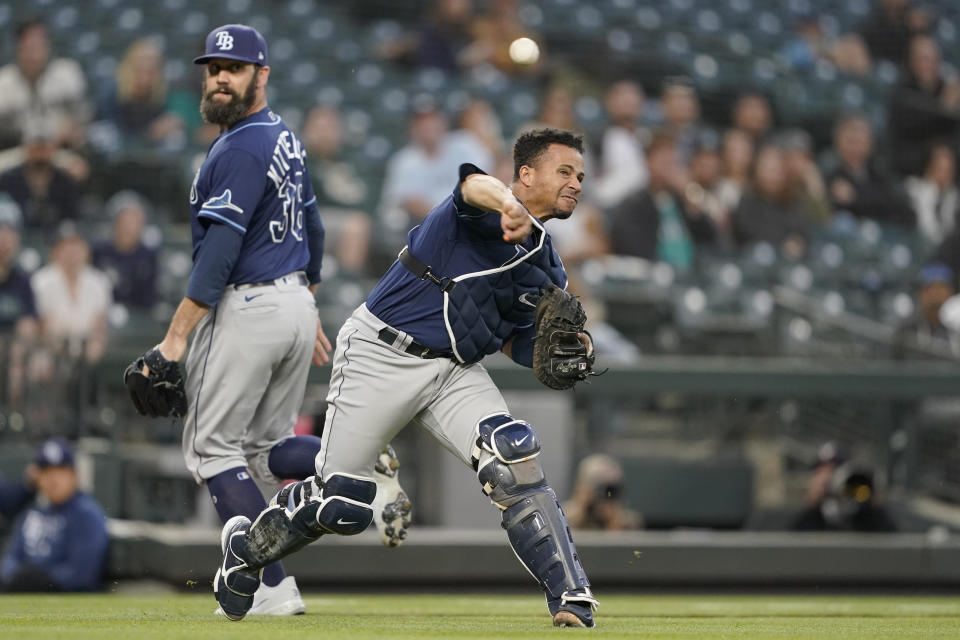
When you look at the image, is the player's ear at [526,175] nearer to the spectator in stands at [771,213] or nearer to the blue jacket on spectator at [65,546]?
the blue jacket on spectator at [65,546]

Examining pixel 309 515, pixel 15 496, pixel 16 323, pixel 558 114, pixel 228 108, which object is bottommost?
pixel 15 496

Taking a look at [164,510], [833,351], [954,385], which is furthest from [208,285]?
[833,351]

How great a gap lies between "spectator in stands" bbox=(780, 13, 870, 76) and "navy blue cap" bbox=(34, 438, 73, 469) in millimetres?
9587

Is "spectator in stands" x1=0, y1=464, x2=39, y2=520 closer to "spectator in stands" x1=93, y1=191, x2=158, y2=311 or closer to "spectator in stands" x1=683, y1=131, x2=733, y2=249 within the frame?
"spectator in stands" x1=93, y1=191, x2=158, y2=311

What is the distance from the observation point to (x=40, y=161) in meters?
9.63

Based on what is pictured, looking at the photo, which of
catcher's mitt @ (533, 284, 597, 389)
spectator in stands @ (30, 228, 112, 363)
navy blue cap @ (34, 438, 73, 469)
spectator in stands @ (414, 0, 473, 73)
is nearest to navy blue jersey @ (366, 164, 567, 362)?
catcher's mitt @ (533, 284, 597, 389)

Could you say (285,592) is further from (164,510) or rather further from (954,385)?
(954,385)

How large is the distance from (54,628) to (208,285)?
120 cm

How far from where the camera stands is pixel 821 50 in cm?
1491

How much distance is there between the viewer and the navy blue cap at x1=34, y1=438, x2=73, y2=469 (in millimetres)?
7152

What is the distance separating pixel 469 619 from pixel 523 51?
8707 mm

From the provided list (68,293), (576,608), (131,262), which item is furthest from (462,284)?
(131,262)

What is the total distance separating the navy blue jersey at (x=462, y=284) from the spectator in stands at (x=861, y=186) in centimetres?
873

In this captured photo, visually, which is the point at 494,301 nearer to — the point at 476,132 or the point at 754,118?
the point at 476,132
